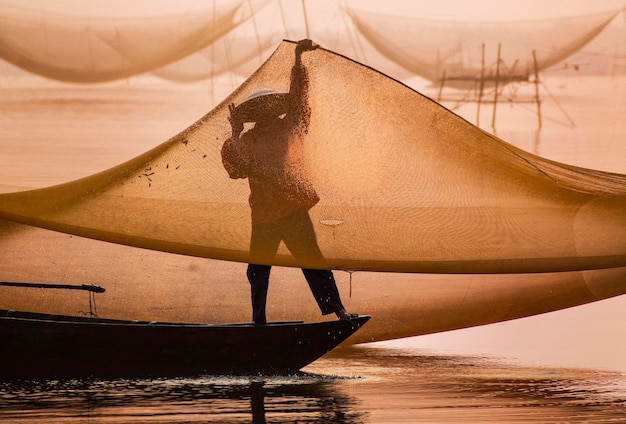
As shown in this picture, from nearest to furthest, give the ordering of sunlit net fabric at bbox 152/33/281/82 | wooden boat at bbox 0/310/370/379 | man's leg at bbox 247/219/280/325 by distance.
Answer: wooden boat at bbox 0/310/370/379 < man's leg at bbox 247/219/280/325 < sunlit net fabric at bbox 152/33/281/82

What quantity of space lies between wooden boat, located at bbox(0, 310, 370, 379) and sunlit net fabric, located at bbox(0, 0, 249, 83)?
351 centimetres

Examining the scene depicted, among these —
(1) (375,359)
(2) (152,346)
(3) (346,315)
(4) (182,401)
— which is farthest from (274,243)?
(1) (375,359)

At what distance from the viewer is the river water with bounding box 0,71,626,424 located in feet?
26.1

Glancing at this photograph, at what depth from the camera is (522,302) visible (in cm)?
1070

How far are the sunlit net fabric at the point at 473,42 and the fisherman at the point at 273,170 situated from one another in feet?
11.8

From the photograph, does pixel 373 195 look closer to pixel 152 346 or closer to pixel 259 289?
pixel 259 289

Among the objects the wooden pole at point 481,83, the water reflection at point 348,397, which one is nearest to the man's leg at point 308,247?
the water reflection at point 348,397

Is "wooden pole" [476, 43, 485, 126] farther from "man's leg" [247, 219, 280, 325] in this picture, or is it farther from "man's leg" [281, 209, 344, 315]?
"man's leg" [247, 219, 280, 325]

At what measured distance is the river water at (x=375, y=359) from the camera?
26.1ft

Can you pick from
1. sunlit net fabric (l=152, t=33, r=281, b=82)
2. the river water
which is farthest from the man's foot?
sunlit net fabric (l=152, t=33, r=281, b=82)

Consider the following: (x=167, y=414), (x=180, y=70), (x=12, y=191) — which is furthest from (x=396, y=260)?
(x=180, y=70)

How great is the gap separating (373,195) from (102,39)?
230 inches

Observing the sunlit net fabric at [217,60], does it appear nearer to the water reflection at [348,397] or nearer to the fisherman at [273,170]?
the fisherman at [273,170]

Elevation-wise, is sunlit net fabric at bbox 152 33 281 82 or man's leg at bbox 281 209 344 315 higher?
sunlit net fabric at bbox 152 33 281 82
